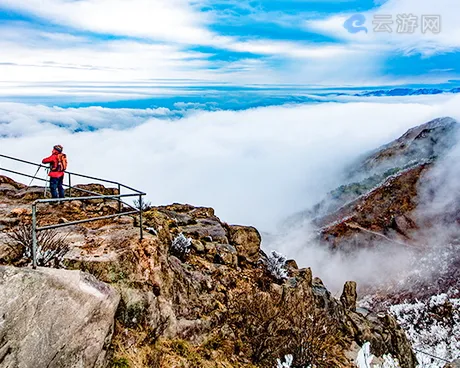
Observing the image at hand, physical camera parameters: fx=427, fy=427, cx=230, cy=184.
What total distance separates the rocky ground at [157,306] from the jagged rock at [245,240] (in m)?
0.16

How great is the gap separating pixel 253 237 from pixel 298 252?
41.7 metres

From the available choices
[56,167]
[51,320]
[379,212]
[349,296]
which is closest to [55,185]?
[56,167]

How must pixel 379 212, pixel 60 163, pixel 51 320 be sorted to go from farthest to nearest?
pixel 379 212 → pixel 60 163 → pixel 51 320

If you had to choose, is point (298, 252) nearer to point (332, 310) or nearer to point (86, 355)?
point (332, 310)

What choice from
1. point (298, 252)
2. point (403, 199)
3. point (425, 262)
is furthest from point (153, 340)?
point (403, 199)

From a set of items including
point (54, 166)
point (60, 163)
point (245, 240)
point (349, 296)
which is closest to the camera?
point (54, 166)

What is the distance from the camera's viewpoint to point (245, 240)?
13664 millimetres

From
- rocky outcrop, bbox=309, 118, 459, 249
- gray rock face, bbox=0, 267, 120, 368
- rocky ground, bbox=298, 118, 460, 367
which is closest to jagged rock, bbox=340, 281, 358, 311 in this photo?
gray rock face, bbox=0, 267, 120, 368

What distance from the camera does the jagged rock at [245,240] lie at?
1321 cm

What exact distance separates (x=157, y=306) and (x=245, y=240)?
22.6ft

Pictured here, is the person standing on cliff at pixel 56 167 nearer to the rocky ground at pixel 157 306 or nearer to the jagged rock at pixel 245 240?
the rocky ground at pixel 157 306

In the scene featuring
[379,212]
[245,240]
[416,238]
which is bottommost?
[416,238]

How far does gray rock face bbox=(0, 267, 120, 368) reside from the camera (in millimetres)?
4445

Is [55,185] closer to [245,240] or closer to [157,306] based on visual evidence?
[245,240]
